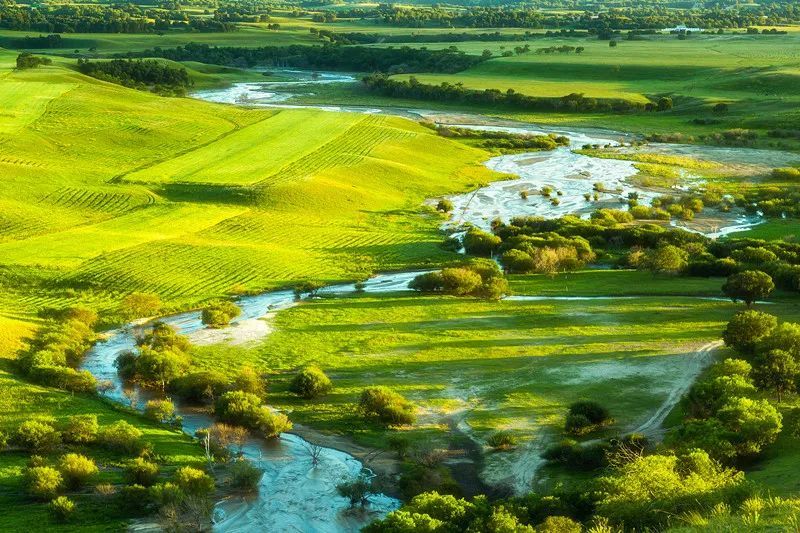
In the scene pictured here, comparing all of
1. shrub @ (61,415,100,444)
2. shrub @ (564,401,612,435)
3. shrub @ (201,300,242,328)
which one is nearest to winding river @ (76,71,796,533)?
shrub @ (201,300,242,328)

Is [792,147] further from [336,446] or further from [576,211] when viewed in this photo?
[336,446]

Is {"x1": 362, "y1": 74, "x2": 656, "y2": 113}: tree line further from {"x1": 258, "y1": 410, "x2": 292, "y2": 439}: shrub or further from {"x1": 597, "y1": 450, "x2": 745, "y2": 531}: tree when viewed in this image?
{"x1": 597, "y1": 450, "x2": 745, "y2": 531}: tree

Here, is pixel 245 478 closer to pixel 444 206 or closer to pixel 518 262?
pixel 518 262

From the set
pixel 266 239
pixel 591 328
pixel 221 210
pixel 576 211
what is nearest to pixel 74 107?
pixel 221 210

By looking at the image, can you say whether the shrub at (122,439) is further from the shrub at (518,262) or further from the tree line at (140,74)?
the tree line at (140,74)

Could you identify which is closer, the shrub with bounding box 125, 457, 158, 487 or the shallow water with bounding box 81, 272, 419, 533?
the shallow water with bounding box 81, 272, 419, 533

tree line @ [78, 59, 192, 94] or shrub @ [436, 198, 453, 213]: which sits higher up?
tree line @ [78, 59, 192, 94]
